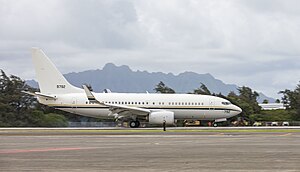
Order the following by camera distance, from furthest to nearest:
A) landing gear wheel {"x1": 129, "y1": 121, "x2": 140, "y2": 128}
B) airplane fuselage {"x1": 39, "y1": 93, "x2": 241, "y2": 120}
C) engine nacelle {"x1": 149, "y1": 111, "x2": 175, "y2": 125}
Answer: landing gear wheel {"x1": 129, "y1": 121, "x2": 140, "y2": 128} < airplane fuselage {"x1": 39, "y1": 93, "x2": 241, "y2": 120} < engine nacelle {"x1": 149, "y1": 111, "x2": 175, "y2": 125}

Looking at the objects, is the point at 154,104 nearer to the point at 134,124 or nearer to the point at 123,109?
the point at 134,124

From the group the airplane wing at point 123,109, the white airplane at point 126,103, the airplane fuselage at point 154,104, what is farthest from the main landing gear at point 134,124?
the airplane fuselage at point 154,104

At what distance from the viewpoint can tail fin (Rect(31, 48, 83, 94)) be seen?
63000 millimetres

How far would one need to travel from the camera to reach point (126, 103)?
2456 inches

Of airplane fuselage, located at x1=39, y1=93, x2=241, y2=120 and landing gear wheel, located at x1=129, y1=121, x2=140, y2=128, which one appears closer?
airplane fuselage, located at x1=39, y1=93, x2=241, y2=120

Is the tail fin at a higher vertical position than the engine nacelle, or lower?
higher

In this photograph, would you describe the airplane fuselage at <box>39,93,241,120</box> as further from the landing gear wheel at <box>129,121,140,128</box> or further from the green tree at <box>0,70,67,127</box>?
the green tree at <box>0,70,67,127</box>

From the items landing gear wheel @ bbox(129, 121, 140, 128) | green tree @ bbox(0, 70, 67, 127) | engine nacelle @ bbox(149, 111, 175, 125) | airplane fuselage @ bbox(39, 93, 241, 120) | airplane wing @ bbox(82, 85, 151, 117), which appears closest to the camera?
airplane wing @ bbox(82, 85, 151, 117)

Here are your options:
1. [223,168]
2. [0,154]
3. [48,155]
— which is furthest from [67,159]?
[223,168]

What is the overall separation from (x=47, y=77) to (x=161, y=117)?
1244 cm

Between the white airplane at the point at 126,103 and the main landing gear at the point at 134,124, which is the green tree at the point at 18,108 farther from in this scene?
the main landing gear at the point at 134,124

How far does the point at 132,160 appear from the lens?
21859 mm

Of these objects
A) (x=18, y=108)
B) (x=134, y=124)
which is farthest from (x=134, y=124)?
(x=18, y=108)

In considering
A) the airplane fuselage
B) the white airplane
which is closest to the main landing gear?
the white airplane
